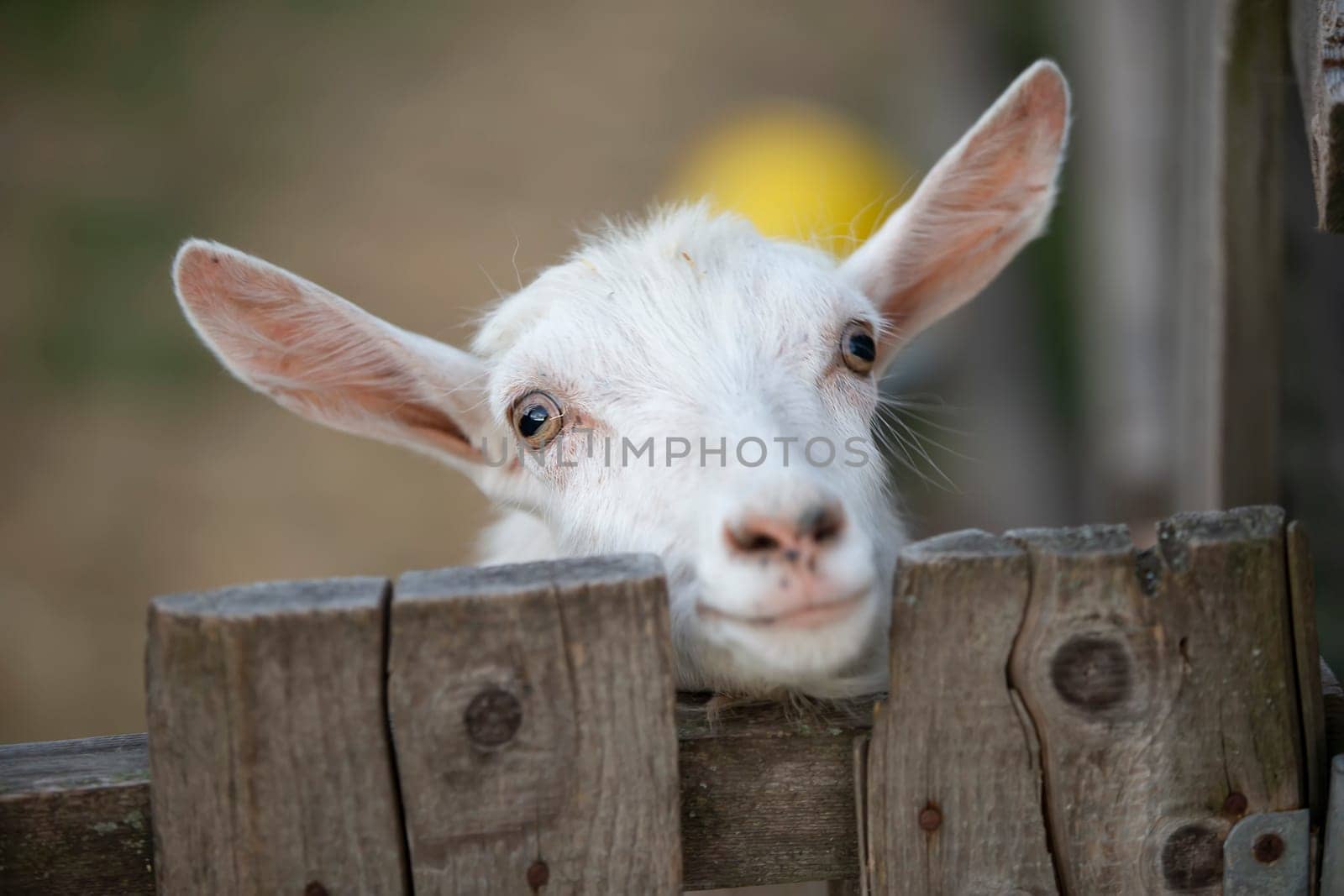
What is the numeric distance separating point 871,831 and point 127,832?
114cm

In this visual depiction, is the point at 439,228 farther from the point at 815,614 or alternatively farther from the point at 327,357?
the point at 815,614

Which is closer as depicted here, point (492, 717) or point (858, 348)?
point (492, 717)

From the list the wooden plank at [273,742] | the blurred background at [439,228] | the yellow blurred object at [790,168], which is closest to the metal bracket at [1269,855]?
the wooden plank at [273,742]

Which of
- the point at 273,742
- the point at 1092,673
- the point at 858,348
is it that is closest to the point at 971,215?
the point at 858,348

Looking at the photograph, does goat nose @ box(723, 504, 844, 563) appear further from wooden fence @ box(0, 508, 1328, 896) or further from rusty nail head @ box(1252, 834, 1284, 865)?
rusty nail head @ box(1252, 834, 1284, 865)

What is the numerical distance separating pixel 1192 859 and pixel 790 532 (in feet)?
2.65

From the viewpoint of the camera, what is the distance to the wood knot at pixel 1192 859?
1.81 m

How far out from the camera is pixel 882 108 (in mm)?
12039

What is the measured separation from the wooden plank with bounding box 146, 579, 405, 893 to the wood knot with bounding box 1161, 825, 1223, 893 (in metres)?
1.18

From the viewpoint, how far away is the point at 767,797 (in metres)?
1.86

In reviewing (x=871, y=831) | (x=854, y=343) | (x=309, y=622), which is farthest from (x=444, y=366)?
(x=871, y=831)

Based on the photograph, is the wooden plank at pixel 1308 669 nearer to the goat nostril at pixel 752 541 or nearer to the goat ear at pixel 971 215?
the goat nostril at pixel 752 541

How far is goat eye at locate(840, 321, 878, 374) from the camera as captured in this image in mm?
2736

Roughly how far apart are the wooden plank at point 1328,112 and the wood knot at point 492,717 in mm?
1642
